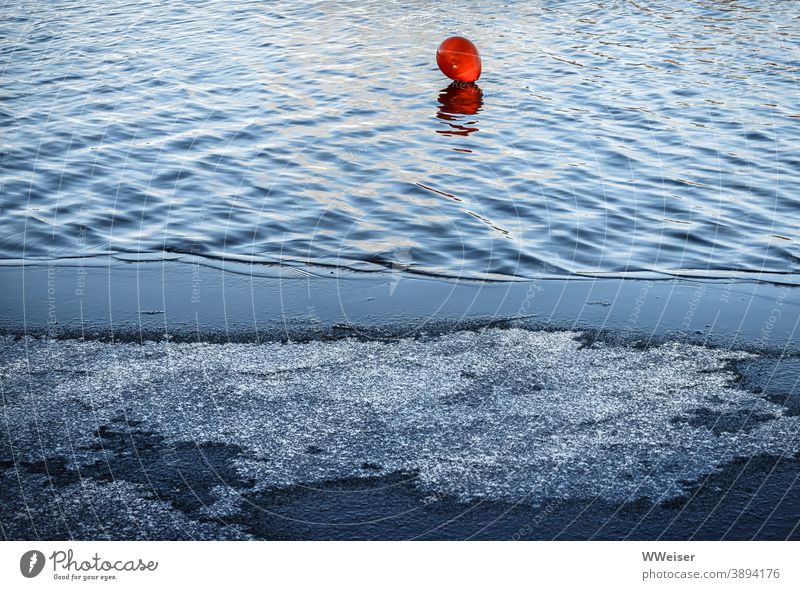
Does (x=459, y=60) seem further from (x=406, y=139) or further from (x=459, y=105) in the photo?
(x=406, y=139)

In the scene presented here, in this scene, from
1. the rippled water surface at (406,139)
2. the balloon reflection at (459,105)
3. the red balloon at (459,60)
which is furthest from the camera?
the red balloon at (459,60)

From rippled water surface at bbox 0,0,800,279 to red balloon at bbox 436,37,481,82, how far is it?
0.27 meters

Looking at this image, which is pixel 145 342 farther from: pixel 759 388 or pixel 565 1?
pixel 565 1

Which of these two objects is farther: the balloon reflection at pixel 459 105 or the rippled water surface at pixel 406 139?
the balloon reflection at pixel 459 105

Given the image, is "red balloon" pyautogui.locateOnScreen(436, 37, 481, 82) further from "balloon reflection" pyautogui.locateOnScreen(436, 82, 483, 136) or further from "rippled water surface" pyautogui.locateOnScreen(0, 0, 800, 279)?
"rippled water surface" pyautogui.locateOnScreen(0, 0, 800, 279)

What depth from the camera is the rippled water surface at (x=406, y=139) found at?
11.0 metres

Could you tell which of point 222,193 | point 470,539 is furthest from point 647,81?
point 470,539

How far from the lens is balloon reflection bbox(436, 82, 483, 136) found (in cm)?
1492

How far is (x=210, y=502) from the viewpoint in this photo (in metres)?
5.96

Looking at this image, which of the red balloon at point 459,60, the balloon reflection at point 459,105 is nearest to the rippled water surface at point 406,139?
the balloon reflection at point 459,105

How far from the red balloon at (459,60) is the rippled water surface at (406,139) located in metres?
0.27

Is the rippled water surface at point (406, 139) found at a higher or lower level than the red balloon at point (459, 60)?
lower

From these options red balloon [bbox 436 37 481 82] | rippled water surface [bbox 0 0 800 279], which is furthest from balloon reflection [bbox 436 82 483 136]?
red balloon [bbox 436 37 481 82]

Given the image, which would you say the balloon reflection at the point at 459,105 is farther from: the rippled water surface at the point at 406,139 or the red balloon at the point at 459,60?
the red balloon at the point at 459,60
